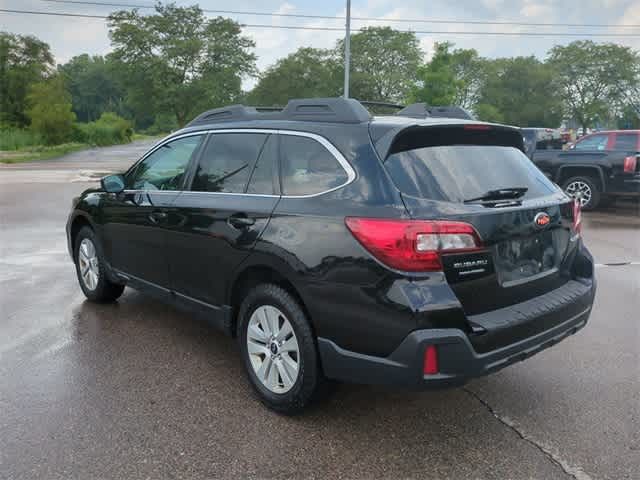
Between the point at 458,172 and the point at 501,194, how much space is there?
28cm

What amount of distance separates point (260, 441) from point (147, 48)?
187 feet

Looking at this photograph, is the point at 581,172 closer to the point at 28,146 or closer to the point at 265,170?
the point at 265,170

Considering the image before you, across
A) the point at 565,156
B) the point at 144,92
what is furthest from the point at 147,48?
the point at 565,156

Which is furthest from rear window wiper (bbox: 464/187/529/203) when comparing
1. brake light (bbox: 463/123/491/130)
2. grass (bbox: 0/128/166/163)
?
→ grass (bbox: 0/128/166/163)

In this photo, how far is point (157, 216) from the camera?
165 inches

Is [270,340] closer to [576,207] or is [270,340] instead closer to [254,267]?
→ [254,267]

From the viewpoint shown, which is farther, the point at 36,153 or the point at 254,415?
the point at 36,153

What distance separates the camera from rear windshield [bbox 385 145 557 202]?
2.80 m

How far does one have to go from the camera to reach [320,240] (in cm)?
290

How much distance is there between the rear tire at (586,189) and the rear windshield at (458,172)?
10006 millimetres

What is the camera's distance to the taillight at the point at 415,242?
2.63 meters

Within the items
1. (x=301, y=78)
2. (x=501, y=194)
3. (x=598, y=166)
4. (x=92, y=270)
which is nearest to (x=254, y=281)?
(x=501, y=194)

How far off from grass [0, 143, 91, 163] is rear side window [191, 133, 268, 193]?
3080 centimetres

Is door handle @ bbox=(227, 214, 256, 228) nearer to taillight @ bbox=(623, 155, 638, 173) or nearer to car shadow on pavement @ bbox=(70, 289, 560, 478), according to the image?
car shadow on pavement @ bbox=(70, 289, 560, 478)
